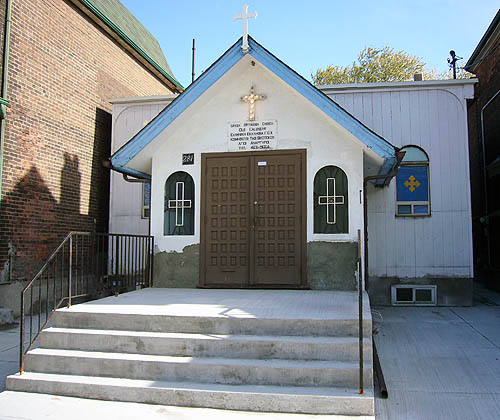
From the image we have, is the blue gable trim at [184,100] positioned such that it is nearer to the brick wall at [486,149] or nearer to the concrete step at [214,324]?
the concrete step at [214,324]

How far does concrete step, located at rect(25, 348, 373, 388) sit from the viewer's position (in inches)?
173

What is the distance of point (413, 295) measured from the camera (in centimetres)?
961

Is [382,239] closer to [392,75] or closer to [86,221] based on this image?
[86,221]

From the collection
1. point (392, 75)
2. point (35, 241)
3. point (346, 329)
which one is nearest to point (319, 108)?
point (346, 329)

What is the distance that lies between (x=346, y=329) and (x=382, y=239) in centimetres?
527

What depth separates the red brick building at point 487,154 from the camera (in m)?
12.0

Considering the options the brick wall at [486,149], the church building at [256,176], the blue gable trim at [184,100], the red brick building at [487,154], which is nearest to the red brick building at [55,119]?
the church building at [256,176]

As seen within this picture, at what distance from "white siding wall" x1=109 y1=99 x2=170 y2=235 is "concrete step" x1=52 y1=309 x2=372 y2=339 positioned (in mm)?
5841

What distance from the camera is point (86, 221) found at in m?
11.4

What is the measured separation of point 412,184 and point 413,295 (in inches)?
95.0

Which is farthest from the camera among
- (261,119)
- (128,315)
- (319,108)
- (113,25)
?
(113,25)

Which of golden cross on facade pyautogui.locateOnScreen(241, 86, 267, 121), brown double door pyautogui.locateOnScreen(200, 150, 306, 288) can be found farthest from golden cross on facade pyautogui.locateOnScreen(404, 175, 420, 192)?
golden cross on facade pyautogui.locateOnScreen(241, 86, 267, 121)

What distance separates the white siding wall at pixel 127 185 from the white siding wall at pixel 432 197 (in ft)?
18.2

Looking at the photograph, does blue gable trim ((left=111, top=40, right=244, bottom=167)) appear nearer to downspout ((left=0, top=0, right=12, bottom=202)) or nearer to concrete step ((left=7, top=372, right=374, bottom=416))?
downspout ((left=0, top=0, right=12, bottom=202))
